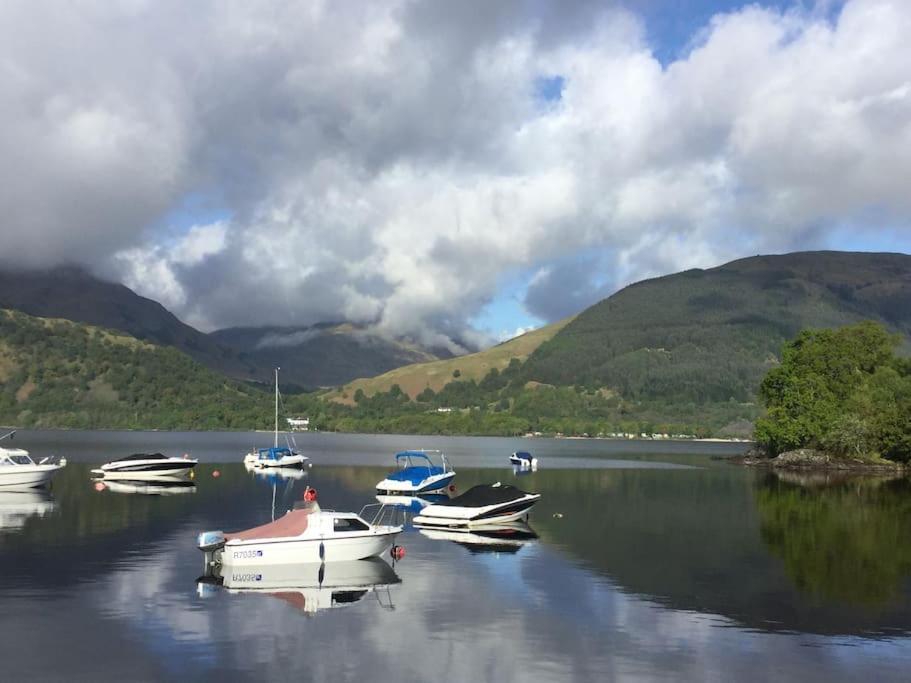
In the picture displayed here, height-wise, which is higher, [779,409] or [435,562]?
[779,409]

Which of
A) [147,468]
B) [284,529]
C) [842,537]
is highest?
[147,468]

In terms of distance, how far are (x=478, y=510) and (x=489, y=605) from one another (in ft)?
83.7

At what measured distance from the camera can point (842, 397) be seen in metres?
152

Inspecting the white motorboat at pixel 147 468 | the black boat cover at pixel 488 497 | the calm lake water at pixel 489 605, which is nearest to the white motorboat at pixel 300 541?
the calm lake water at pixel 489 605

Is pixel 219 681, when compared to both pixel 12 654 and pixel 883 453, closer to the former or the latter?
pixel 12 654

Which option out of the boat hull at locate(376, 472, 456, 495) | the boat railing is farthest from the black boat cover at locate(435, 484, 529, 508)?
the boat hull at locate(376, 472, 456, 495)

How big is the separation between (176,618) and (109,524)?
3220 centimetres

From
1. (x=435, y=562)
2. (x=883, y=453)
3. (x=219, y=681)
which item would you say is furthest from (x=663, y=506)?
(x=883, y=453)

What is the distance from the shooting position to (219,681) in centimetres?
2606

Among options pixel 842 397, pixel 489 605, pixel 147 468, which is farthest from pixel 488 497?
pixel 842 397

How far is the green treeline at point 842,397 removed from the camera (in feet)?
455

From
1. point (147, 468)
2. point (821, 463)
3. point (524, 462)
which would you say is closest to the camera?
point (147, 468)

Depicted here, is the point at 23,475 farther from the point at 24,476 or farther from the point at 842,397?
the point at 842,397

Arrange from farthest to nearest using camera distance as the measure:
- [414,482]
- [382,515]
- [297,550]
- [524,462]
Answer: [524,462], [414,482], [382,515], [297,550]
